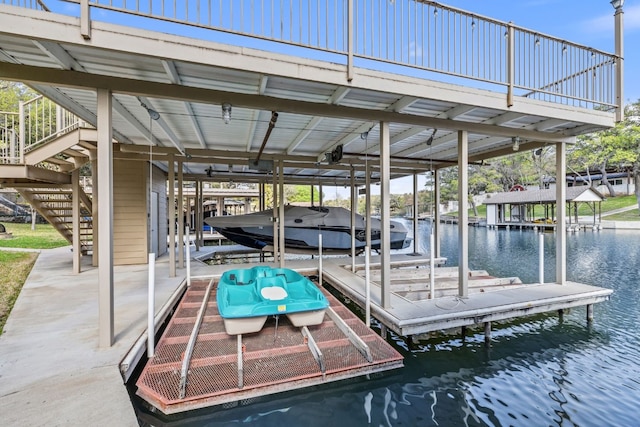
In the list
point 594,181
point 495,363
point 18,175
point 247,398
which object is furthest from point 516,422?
point 594,181

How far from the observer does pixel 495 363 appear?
395 cm

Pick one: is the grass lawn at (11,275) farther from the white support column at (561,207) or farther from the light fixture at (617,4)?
the light fixture at (617,4)

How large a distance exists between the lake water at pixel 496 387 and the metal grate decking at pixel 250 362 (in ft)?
0.61

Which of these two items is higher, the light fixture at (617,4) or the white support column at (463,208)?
the light fixture at (617,4)

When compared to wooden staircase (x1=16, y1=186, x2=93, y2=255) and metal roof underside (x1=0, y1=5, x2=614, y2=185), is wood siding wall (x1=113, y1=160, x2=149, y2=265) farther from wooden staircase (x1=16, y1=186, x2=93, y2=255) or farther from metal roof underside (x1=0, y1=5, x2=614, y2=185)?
metal roof underside (x1=0, y1=5, x2=614, y2=185)

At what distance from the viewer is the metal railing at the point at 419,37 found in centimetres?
313

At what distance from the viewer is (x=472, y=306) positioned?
4484 mm

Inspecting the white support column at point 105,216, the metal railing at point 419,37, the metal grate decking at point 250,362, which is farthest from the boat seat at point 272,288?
the metal railing at point 419,37

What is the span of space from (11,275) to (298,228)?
22.0ft

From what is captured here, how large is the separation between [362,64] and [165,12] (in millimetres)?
2198

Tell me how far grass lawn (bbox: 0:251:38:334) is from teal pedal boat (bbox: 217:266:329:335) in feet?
9.00

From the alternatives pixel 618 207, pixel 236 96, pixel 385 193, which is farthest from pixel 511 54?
pixel 618 207

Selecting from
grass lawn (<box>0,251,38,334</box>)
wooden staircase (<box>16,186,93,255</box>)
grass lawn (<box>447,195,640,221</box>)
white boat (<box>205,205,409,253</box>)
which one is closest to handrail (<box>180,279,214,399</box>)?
grass lawn (<box>0,251,38,334</box>)

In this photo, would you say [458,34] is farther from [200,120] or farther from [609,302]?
[609,302]
